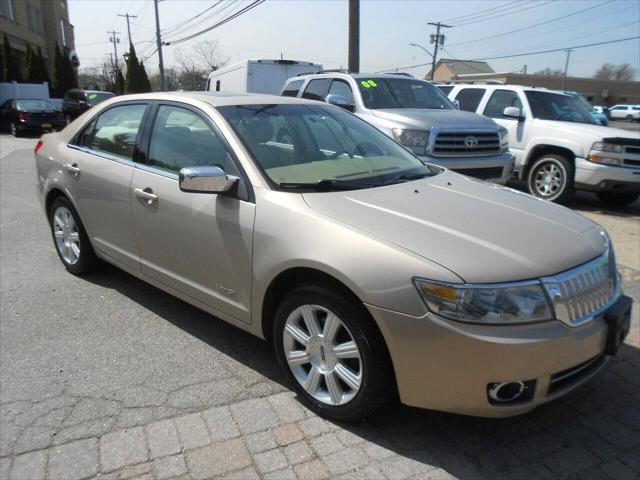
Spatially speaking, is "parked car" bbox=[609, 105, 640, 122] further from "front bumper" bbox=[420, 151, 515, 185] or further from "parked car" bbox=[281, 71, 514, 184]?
"front bumper" bbox=[420, 151, 515, 185]

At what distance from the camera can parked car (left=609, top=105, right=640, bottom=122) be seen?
1994 inches

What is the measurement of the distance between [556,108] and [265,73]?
7900mm

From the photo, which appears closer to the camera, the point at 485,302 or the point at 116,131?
the point at 485,302

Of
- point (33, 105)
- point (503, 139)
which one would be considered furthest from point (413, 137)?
point (33, 105)

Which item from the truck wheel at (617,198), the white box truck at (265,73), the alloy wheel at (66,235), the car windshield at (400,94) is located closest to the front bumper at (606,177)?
the truck wheel at (617,198)

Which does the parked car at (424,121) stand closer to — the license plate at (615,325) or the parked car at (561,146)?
the parked car at (561,146)

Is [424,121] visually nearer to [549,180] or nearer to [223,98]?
[549,180]

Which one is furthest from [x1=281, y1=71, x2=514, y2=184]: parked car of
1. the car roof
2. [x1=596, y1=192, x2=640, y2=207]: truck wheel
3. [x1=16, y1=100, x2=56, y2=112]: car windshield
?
[x1=16, y1=100, x2=56, y2=112]: car windshield

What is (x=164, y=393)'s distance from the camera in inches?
120

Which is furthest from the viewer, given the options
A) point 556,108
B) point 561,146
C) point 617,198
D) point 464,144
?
point 556,108

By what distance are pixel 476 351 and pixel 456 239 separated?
0.55 meters

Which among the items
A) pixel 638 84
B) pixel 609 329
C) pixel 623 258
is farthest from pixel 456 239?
pixel 638 84

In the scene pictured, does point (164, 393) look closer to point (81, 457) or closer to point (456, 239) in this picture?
point (81, 457)

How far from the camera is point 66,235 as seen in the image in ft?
15.9
